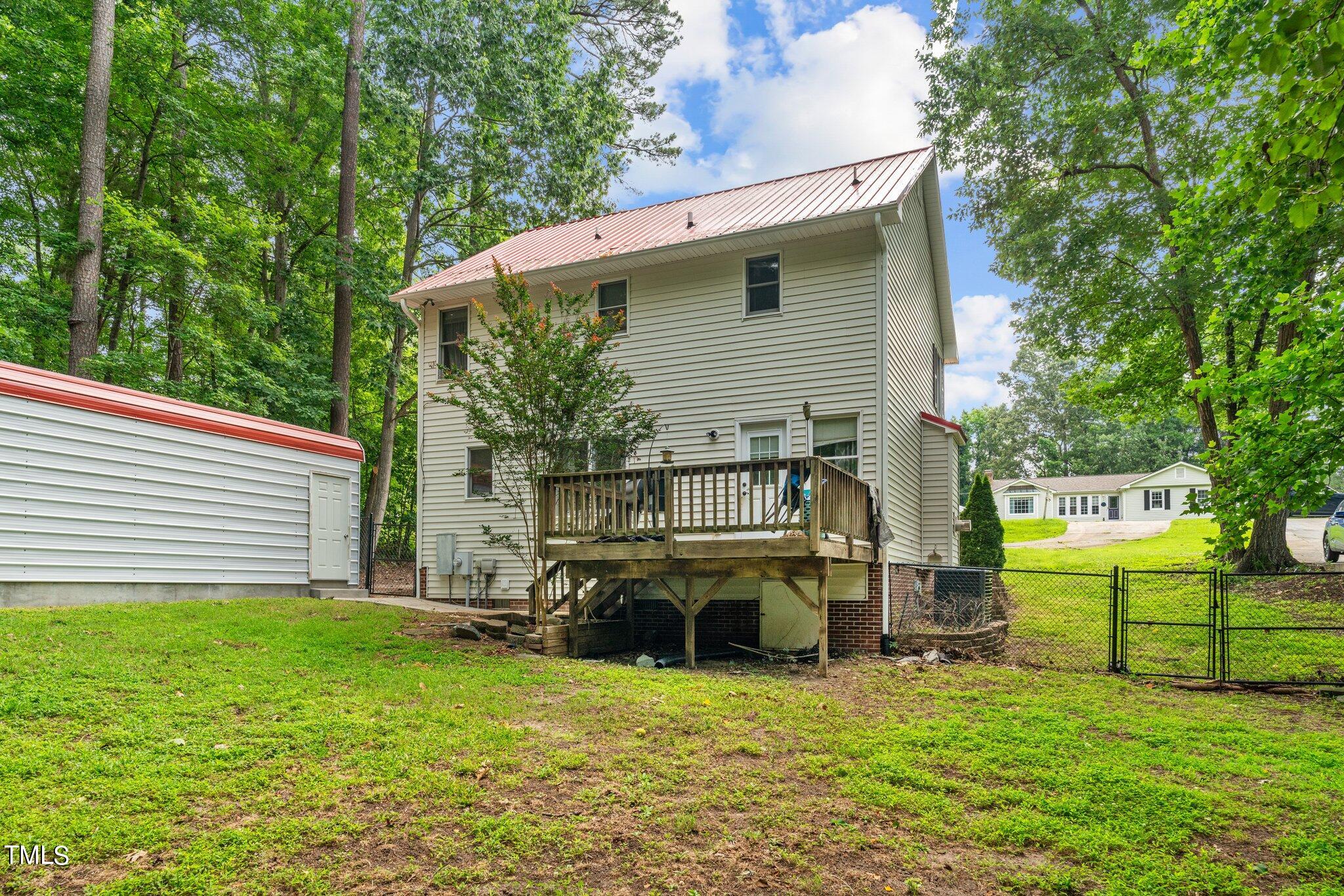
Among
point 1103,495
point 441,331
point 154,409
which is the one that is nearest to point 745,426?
point 441,331

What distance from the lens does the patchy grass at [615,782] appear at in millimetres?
3553

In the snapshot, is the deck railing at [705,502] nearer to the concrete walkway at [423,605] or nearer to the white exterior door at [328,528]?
the concrete walkway at [423,605]

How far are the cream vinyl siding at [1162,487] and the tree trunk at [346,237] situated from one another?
4041 cm

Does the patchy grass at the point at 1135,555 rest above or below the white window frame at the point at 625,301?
below

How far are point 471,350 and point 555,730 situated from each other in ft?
19.3

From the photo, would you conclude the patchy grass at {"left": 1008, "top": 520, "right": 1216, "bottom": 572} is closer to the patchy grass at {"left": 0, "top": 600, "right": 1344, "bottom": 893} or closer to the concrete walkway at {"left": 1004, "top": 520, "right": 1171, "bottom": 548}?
the concrete walkway at {"left": 1004, "top": 520, "right": 1171, "bottom": 548}

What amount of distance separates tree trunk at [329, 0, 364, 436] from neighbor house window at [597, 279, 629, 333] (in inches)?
277

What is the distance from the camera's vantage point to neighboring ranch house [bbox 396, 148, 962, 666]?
8.71 meters

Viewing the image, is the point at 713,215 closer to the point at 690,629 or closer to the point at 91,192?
the point at 690,629

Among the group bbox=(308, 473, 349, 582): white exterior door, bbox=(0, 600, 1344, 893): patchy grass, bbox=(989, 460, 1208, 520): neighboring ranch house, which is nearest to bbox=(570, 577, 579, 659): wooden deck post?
bbox=(0, 600, 1344, 893): patchy grass

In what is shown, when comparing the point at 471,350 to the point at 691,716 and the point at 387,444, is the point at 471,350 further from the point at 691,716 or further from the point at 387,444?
the point at 387,444

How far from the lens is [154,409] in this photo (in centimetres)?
996

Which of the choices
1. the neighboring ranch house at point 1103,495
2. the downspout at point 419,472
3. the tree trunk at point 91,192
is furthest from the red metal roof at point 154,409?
the neighboring ranch house at point 1103,495

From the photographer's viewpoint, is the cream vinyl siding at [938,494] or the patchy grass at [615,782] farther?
the cream vinyl siding at [938,494]
